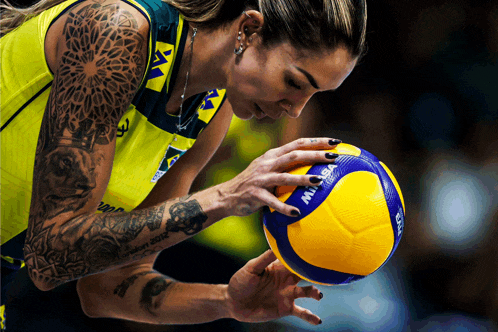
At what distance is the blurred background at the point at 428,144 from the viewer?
390 centimetres

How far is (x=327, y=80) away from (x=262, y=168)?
41cm

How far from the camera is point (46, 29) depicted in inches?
60.6

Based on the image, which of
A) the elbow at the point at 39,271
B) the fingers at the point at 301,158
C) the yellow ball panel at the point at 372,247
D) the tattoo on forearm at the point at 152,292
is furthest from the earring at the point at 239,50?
the tattoo on forearm at the point at 152,292

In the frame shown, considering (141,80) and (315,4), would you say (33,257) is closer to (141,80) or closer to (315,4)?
(141,80)

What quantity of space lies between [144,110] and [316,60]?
0.62m

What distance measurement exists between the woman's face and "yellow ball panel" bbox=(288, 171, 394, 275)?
34 centimetres

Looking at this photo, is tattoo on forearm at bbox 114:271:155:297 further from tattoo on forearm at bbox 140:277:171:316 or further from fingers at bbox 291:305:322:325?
fingers at bbox 291:305:322:325

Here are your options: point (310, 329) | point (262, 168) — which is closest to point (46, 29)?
point (262, 168)

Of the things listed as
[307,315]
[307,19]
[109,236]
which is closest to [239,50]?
[307,19]

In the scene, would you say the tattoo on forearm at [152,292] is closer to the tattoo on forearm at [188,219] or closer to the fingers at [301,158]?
the tattoo on forearm at [188,219]

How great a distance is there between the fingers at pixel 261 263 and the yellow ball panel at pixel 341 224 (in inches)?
13.8

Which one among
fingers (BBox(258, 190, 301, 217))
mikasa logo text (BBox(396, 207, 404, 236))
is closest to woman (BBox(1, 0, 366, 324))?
fingers (BBox(258, 190, 301, 217))

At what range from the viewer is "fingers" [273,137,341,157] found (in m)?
1.40

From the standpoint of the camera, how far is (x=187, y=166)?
2219 mm
